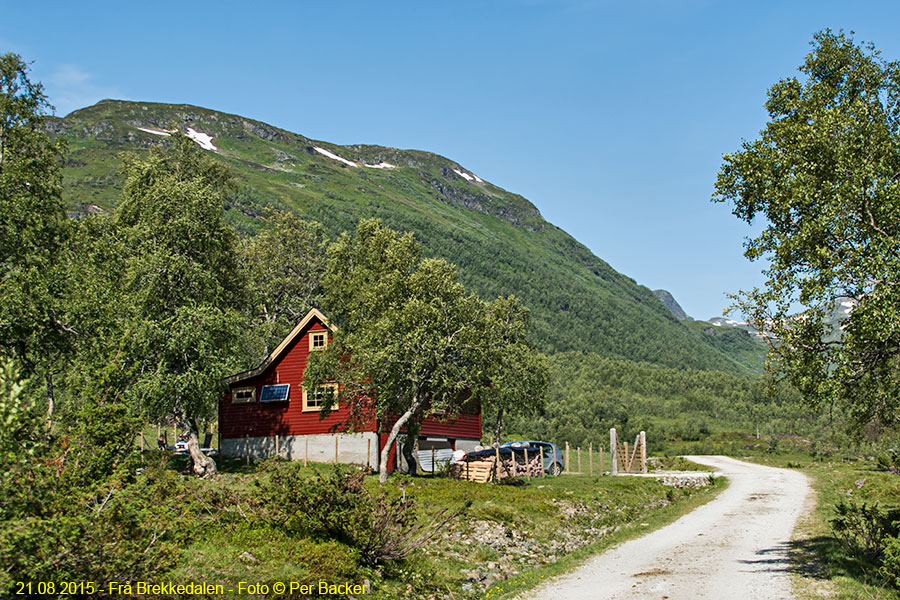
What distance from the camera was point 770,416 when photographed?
103312 mm

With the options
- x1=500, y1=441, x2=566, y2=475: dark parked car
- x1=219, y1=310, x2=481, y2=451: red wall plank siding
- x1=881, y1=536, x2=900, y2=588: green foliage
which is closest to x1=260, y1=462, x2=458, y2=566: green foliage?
x1=881, y1=536, x2=900, y2=588: green foliage

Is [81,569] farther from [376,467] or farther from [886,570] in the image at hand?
[376,467]

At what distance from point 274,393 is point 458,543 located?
2473 cm

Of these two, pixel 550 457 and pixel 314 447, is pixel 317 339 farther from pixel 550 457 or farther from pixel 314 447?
pixel 550 457

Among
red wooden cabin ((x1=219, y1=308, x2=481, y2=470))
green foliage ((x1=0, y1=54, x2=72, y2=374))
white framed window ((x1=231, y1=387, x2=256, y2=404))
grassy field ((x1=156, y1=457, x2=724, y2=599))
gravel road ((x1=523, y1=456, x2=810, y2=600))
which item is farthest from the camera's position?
white framed window ((x1=231, y1=387, x2=256, y2=404))

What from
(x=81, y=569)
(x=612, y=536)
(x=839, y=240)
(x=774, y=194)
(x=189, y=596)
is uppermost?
(x=774, y=194)

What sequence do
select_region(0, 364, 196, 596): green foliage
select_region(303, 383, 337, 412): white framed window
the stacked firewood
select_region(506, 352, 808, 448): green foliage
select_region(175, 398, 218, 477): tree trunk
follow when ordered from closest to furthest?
select_region(0, 364, 196, 596): green foliage → select_region(175, 398, 218, 477): tree trunk → the stacked firewood → select_region(303, 383, 337, 412): white framed window → select_region(506, 352, 808, 448): green foliage

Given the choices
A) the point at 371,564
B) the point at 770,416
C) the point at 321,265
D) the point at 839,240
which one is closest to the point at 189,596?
the point at 371,564

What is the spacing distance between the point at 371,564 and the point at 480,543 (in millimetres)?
5366

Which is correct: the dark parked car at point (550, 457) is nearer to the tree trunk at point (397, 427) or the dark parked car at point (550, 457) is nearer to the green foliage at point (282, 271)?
the tree trunk at point (397, 427)

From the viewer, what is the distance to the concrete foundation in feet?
126

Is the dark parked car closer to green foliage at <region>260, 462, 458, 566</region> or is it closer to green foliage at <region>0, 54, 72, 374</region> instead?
green foliage at <region>0, 54, 72, 374</region>

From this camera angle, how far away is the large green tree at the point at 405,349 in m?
32.1

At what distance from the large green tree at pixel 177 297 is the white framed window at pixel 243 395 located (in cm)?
569
